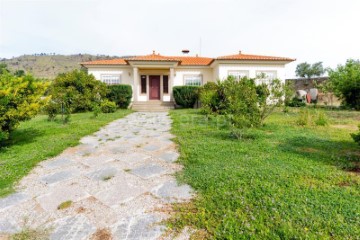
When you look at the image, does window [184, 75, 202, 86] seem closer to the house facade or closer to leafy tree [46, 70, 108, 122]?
the house facade

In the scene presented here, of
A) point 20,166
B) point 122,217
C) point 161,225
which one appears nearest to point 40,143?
point 20,166

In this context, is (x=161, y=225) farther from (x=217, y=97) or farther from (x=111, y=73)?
(x=111, y=73)

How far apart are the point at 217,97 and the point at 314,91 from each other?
1386 cm

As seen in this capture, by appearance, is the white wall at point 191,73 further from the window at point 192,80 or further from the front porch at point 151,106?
the front porch at point 151,106

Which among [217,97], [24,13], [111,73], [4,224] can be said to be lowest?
[4,224]

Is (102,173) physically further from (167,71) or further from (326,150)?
(167,71)

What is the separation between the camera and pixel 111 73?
55.8 feet

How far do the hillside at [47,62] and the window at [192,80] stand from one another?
3806 centimetres

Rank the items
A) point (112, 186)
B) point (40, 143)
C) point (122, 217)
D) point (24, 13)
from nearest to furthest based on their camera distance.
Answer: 1. point (122, 217)
2. point (112, 186)
3. point (40, 143)
4. point (24, 13)

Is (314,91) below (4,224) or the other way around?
the other way around

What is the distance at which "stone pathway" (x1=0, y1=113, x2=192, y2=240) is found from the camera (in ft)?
6.77

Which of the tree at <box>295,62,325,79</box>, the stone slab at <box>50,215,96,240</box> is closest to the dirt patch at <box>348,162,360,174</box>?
the stone slab at <box>50,215,96,240</box>

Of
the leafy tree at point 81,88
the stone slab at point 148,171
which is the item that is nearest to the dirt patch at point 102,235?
the stone slab at point 148,171

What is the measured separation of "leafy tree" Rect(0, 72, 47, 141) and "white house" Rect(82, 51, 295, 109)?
10425mm
